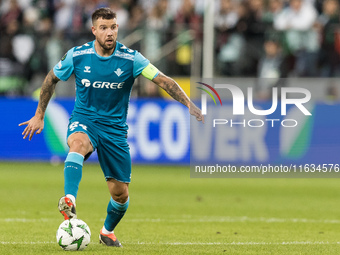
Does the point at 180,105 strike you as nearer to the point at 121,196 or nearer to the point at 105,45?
the point at 121,196

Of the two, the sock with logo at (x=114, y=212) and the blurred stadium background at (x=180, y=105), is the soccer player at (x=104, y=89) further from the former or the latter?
the blurred stadium background at (x=180, y=105)

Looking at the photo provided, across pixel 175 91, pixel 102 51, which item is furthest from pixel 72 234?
pixel 102 51

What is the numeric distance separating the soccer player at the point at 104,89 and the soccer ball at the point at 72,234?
2.35 ft

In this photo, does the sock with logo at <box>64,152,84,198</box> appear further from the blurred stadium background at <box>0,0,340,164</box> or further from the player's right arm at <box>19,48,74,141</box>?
the blurred stadium background at <box>0,0,340,164</box>

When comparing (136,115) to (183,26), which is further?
(183,26)

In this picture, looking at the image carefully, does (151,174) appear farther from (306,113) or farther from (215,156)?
(306,113)

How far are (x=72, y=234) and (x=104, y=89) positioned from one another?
1462mm

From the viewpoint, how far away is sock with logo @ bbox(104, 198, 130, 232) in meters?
8.33

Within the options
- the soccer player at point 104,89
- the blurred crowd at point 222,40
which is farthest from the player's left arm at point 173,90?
the blurred crowd at point 222,40

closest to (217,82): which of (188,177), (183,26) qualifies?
(183,26)

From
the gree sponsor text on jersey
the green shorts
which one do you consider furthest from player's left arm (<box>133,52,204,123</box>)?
the green shorts

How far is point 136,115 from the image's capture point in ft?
60.5

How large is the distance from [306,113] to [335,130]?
76cm

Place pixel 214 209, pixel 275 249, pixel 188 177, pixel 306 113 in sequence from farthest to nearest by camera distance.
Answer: pixel 306 113
pixel 188 177
pixel 214 209
pixel 275 249
